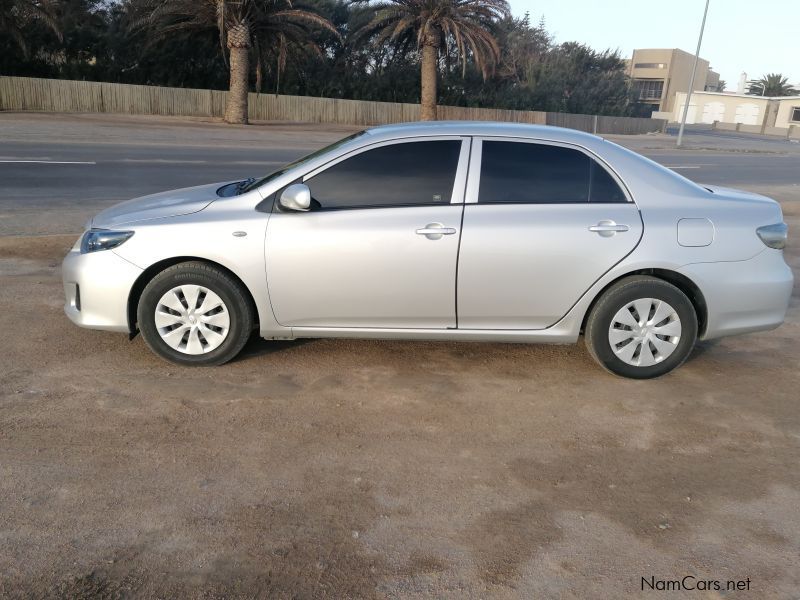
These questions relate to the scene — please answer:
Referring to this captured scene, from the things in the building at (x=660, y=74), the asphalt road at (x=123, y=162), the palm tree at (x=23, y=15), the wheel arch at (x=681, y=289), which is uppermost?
the building at (x=660, y=74)

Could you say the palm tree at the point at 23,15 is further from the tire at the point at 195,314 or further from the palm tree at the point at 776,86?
the palm tree at the point at 776,86

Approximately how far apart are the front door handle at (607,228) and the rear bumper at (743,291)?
0.49 metres

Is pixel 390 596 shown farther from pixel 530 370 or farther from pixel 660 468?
pixel 530 370

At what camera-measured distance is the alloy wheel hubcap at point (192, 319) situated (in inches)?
188

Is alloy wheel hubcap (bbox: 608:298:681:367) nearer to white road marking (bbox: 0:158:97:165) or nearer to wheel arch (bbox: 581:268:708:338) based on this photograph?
wheel arch (bbox: 581:268:708:338)

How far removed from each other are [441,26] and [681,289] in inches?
1185

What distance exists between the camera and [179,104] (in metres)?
36.3

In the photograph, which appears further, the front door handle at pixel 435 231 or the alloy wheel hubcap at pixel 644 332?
the alloy wheel hubcap at pixel 644 332

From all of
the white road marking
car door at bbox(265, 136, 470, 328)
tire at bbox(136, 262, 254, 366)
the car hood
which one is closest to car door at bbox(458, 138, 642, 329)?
car door at bbox(265, 136, 470, 328)

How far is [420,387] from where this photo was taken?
4793mm

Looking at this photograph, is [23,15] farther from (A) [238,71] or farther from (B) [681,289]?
(B) [681,289]

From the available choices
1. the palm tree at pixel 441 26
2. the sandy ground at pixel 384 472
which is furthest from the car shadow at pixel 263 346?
the palm tree at pixel 441 26

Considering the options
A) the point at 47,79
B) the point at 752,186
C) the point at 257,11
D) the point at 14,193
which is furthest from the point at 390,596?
the point at 47,79

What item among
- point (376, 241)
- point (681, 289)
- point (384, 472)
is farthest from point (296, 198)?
point (681, 289)
